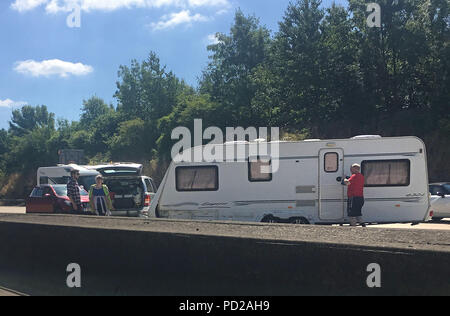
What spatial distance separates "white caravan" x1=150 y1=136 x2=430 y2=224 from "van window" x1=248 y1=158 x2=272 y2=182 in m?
0.03

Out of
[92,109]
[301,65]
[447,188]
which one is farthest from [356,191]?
[92,109]

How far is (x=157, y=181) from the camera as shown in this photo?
37.7m

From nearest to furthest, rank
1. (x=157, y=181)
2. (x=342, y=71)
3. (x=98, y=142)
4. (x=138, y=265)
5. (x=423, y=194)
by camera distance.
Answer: (x=138, y=265), (x=423, y=194), (x=342, y=71), (x=157, y=181), (x=98, y=142)

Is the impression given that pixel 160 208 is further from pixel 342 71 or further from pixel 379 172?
pixel 342 71

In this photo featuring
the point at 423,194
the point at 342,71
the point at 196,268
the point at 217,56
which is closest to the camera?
the point at 196,268

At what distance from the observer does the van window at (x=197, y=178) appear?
1448 centimetres

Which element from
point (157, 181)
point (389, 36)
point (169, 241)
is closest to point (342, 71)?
point (389, 36)

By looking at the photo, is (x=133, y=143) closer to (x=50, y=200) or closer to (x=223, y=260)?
(x=50, y=200)

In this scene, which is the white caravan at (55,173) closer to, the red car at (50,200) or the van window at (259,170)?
the red car at (50,200)

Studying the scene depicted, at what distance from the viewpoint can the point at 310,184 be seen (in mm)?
13703

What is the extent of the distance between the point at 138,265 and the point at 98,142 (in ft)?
216

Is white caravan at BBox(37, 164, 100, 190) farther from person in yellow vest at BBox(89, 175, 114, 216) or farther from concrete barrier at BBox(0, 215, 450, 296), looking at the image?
concrete barrier at BBox(0, 215, 450, 296)

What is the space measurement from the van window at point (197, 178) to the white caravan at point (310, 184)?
1.2 inches

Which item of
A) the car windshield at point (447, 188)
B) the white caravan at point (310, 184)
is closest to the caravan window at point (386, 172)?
the white caravan at point (310, 184)
